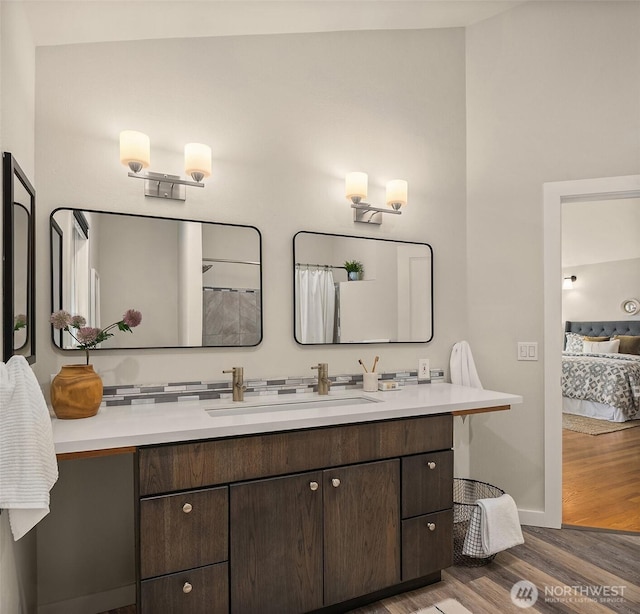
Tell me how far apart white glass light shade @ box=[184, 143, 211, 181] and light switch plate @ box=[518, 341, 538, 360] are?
2.05 metres

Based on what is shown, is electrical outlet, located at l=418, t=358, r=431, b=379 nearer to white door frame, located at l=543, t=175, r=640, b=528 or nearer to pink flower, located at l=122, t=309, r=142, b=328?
white door frame, located at l=543, t=175, r=640, b=528

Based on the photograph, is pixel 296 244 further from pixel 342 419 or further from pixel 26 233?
pixel 26 233

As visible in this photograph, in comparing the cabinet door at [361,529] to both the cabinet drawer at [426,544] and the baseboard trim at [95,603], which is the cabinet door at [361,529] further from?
the baseboard trim at [95,603]

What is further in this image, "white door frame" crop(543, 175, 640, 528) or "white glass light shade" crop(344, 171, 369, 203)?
"white door frame" crop(543, 175, 640, 528)

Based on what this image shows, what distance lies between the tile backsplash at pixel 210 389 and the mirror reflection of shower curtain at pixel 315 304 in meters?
0.23

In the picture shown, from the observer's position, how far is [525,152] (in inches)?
108

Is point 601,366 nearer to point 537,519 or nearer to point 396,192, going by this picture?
point 537,519

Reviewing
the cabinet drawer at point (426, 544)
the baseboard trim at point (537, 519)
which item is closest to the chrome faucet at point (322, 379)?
the cabinet drawer at point (426, 544)

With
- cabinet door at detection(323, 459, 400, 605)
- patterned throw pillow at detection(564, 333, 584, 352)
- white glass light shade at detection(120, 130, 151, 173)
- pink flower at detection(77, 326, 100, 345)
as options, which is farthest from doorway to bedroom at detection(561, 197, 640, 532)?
pink flower at detection(77, 326, 100, 345)

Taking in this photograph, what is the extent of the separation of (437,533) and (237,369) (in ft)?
3.89

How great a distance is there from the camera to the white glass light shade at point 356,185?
246 cm

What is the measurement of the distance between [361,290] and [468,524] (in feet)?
4.37

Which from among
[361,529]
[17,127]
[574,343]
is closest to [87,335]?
[17,127]

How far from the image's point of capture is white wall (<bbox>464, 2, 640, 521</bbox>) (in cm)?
260
